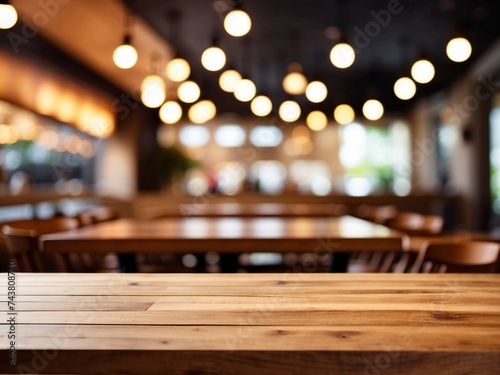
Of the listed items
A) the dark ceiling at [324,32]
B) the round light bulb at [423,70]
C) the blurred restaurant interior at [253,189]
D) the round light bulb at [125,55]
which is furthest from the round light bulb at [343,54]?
the round light bulb at [125,55]

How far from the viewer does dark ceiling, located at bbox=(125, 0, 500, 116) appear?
5645mm

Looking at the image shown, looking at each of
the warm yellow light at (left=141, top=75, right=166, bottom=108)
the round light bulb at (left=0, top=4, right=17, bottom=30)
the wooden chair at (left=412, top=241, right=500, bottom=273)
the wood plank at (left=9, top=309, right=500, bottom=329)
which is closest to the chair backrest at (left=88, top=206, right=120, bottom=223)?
the warm yellow light at (left=141, top=75, right=166, bottom=108)

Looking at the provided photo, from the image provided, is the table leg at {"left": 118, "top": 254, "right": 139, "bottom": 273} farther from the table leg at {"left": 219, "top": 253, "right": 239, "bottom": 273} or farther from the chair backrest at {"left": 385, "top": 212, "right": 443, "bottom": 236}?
the chair backrest at {"left": 385, "top": 212, "right": 443, "bottom": 236}

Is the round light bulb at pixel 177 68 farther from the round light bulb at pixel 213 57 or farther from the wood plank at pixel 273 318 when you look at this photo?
the wood plank at pixel 273 318

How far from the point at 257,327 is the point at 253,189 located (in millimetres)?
11924

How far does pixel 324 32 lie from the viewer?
6695 millimetres

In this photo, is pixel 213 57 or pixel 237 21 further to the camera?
pixel 213 57

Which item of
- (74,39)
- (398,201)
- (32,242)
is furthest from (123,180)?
(32,242)

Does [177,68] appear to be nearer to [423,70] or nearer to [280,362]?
[423,70]

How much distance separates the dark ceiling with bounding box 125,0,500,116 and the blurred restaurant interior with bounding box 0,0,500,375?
0.05 metres

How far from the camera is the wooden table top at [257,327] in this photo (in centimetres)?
95

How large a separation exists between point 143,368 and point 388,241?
6.26 ft

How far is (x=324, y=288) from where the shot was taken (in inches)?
57.7

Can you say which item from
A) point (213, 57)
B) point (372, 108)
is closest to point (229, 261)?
point (213, 57)
